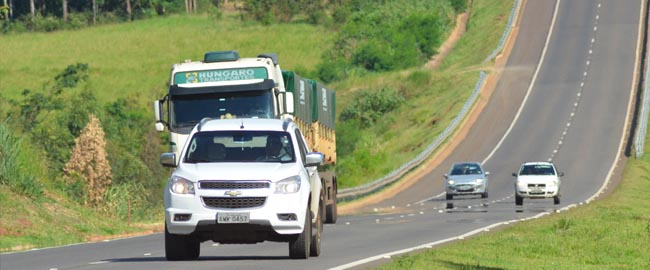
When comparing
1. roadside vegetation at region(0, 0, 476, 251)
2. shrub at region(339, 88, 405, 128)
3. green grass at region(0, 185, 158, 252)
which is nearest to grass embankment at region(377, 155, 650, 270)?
green grass at region(0, 185, 158, 252)

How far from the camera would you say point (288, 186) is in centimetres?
2119

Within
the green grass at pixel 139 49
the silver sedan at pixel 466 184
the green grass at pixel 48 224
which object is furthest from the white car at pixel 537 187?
the green grass at pixel 139 49

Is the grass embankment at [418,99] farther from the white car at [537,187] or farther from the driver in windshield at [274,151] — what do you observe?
the driver in windshield at [274,151]

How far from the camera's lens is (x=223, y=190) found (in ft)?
68.5

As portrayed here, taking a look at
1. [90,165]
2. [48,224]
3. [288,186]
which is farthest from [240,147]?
[90,165]

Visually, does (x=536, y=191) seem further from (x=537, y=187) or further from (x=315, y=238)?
(x=315, y=238)

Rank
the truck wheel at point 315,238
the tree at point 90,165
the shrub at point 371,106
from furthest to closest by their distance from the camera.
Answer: the shrub at point 371,106
the tree at point 90,165
the truck wheel at point 315,238

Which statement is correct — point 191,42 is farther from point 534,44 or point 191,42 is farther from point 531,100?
point 531,100

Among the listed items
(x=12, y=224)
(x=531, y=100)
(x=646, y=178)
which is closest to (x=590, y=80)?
(x=531, y=100)

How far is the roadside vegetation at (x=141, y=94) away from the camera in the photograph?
1374 inches

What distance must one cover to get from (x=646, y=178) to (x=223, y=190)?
46.9 meters

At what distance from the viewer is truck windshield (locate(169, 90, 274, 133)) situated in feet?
102

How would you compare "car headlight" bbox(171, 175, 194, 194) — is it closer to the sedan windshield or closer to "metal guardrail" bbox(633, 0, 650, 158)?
the sedan windshield

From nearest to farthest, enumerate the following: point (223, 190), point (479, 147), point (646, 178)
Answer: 1. point (223, 190)
2. point (646, 178)
3. point (479, 147)
